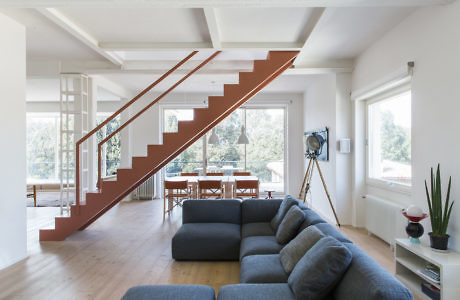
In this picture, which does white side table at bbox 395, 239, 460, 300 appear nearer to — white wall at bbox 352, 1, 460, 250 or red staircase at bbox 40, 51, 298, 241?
white wall at bbox 352, 1, 460, 250

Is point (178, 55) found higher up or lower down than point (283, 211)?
higher up

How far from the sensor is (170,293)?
7.01 ft

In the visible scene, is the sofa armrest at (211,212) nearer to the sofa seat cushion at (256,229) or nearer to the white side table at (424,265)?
the sofa seat cushion at (256,229)

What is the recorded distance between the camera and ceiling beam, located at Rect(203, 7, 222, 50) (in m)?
3.27

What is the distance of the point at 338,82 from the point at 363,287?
182 inches

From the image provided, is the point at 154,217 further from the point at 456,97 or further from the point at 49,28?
the point at 456,97

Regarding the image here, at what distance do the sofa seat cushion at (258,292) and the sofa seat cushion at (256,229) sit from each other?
57.5 inches

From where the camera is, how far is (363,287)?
1635mm

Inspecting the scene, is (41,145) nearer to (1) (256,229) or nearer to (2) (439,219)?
(1) (256,229)

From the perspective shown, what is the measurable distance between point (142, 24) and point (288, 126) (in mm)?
5676

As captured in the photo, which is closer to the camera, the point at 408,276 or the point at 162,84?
the point at 408,276

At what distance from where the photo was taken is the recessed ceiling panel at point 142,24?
352 cm

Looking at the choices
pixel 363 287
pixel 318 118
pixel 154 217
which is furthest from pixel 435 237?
pixel 154 217

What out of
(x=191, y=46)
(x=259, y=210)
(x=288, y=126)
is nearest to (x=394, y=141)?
(x=259, y=210)
